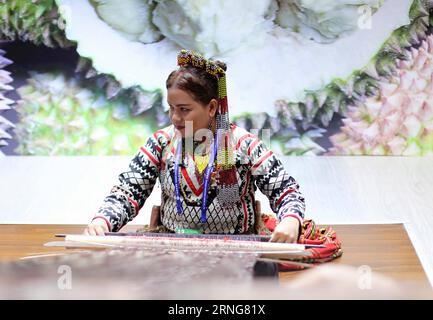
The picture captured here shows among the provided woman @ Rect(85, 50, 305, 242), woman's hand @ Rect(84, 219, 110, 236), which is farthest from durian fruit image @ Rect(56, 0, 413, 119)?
woman's hand @ Rect(84, 219, 110, 236)

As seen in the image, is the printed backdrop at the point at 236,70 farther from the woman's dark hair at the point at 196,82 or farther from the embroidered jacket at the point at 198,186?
the woman's dark hair at the point at 196,82

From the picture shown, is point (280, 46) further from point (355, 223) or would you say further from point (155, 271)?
point (155, 271)

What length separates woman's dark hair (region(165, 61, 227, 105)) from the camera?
2.69 m

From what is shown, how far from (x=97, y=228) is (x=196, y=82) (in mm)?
574

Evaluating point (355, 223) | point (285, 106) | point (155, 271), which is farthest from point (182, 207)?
point (285, 106)

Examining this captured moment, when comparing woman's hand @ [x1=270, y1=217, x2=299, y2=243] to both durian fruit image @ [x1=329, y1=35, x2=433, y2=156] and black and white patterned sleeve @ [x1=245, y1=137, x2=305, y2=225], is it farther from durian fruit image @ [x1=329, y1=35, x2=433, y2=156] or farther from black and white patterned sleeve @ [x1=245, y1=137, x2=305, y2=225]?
durian fruit image @ [x1=329, y1=35, x2=433, y2=156]

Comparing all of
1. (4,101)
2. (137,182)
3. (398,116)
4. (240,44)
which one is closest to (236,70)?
(240,44)

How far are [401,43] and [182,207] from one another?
3.22 meters

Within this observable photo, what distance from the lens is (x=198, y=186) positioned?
2.81 m

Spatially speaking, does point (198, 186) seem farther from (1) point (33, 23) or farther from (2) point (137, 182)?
(1) point (33, 23)

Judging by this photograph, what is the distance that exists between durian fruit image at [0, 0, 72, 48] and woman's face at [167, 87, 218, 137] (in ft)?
10.5

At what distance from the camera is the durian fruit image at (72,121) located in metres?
5.78

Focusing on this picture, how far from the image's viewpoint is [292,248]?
2336 millimetres

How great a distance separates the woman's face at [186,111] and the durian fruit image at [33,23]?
3199mm
